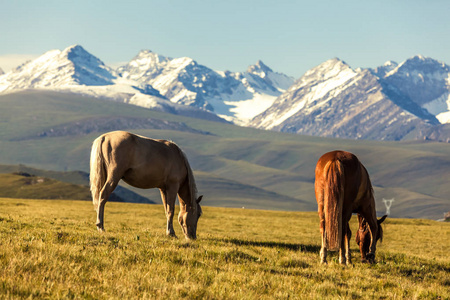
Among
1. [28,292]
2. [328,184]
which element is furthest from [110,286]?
[328,184]

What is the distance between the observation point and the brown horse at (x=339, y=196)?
18422 millimetres

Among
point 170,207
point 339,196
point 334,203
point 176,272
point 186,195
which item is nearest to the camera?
point 176,272

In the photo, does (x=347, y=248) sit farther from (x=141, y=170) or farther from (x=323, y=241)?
(x=141, y=170)

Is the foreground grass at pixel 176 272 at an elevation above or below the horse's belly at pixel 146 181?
below

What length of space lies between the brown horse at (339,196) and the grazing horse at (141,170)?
22.3 feet

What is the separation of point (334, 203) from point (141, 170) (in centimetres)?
836

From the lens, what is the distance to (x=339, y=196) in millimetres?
18688

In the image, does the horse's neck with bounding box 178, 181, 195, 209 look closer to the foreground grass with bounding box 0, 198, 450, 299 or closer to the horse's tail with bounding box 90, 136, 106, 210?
the horse's tail with bounding box 90, 136, 106, 210

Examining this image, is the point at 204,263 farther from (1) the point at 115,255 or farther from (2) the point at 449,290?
A: (2) the point at 449,290

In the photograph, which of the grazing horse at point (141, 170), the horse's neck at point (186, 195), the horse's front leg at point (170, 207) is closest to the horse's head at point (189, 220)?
the grazing horse at point (141, 170)

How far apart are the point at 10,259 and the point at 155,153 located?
1096 cm

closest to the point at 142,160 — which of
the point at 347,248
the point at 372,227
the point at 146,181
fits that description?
the point at 146,181

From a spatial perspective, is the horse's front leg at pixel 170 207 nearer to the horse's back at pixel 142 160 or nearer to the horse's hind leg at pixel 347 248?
the horse's back at pixel 142 160

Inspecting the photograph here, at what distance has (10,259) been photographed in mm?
13109
